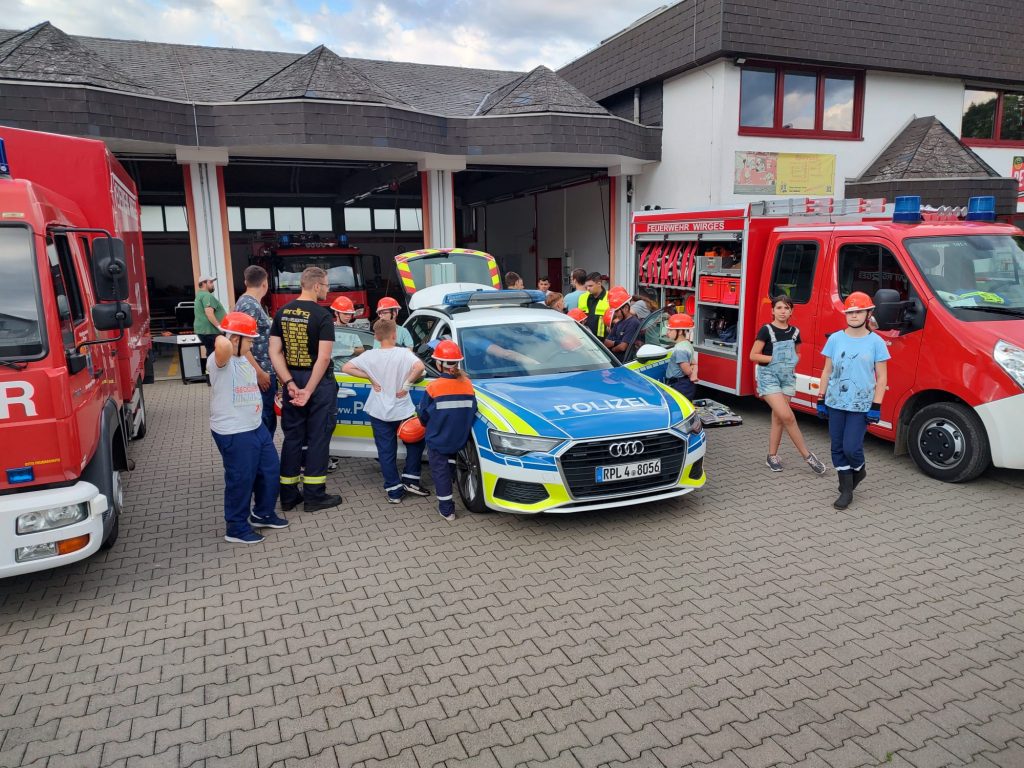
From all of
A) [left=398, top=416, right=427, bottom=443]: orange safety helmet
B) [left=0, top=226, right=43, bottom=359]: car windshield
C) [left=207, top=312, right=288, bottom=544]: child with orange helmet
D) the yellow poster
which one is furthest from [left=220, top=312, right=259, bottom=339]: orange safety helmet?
the yellow poster

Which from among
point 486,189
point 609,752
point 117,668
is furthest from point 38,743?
point 486,189

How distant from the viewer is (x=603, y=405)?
551 cm

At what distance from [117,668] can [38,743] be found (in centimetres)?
59

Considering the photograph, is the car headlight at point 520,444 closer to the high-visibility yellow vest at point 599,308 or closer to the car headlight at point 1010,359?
the car headlight at point 1010,359

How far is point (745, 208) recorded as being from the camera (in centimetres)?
839

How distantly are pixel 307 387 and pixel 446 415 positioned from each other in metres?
1.16

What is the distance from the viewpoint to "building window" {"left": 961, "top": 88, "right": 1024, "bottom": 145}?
16438mm

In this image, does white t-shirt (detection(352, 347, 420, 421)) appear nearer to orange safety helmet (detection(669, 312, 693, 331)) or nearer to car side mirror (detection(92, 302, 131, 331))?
car side mirror (detection(92, 302, 131, 331))

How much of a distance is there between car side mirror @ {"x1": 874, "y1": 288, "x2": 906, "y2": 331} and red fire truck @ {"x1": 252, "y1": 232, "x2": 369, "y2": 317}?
31.2 feet

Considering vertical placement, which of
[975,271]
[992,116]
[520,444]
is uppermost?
[992,116]

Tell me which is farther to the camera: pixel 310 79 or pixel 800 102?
pixel 800 102

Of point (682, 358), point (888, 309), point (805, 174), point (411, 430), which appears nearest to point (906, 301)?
point (888, 309)

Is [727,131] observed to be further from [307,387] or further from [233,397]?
[233,397]

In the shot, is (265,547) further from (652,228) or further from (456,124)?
(456,124)
